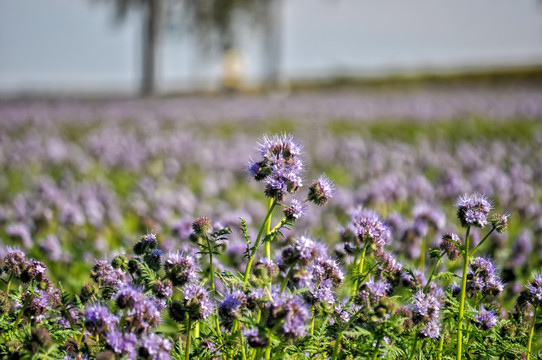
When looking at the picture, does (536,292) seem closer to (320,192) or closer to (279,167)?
(320,192)

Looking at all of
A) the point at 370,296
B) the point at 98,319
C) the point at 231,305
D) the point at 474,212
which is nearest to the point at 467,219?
the point at 474,212

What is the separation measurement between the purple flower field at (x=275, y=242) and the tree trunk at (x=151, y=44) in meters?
18.0

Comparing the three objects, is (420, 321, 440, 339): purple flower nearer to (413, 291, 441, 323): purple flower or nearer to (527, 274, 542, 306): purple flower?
(413, 291, 441, 323): purple flower

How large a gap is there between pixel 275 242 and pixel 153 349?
7.46 ft

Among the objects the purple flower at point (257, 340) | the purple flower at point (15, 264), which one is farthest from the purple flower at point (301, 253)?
the purple flower at point (15, 264)

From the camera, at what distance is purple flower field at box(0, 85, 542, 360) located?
6.46 feet

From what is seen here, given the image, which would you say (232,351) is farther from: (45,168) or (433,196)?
(45,168)

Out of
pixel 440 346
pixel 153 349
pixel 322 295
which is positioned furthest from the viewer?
pixel 440 346

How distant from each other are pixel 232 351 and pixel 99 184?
5.42 metres

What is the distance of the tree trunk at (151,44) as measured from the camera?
1273 inches

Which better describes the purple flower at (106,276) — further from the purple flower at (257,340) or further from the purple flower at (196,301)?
the purple flower at (257,340)

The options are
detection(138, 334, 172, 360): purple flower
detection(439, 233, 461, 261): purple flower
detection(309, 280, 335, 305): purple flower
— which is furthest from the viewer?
detection(439, 233, 461, 261): purple flower

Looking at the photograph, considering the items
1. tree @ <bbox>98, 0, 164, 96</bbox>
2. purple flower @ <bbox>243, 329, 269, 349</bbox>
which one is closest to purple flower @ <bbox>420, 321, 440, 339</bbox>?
purple flower @ <bbox>243, 329, 269, 349</bbox>

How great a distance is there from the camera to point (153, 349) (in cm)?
173
